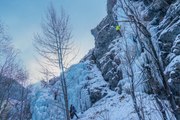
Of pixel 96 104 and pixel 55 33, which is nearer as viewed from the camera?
pixel 55 33

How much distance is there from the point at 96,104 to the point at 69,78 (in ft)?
17.7

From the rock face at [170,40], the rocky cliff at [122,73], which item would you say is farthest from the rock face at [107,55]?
the rock face at [170,40]

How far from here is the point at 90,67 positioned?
24328mm

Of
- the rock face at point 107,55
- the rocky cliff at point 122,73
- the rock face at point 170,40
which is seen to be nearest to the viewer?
the rock face at point 170,40

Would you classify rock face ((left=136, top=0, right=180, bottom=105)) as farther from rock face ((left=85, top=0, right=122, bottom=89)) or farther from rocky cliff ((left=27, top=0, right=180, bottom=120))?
rock face ((left=85, top=0, right=122, bottom=89))

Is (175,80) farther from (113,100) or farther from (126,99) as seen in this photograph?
(113,100)

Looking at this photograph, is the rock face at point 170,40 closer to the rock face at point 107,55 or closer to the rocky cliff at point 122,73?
the rocky cliff at point 122,73

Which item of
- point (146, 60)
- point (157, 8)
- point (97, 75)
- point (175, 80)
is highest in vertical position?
point (157, 8)

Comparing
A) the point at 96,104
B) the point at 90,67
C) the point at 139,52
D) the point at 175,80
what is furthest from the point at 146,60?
the point at 90,67

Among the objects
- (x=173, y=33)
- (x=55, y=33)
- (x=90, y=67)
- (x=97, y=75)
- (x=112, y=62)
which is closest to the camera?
(x=55, y=33)

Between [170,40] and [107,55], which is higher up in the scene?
[107,55]

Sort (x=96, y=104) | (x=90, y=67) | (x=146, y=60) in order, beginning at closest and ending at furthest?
1. (x=146, y=60)
2. (x=96, y=104)
3. (x=90, y=67)

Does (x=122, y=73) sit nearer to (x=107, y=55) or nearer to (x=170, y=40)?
(x=107, y=55)

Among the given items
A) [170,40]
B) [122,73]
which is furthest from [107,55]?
[170,40]
